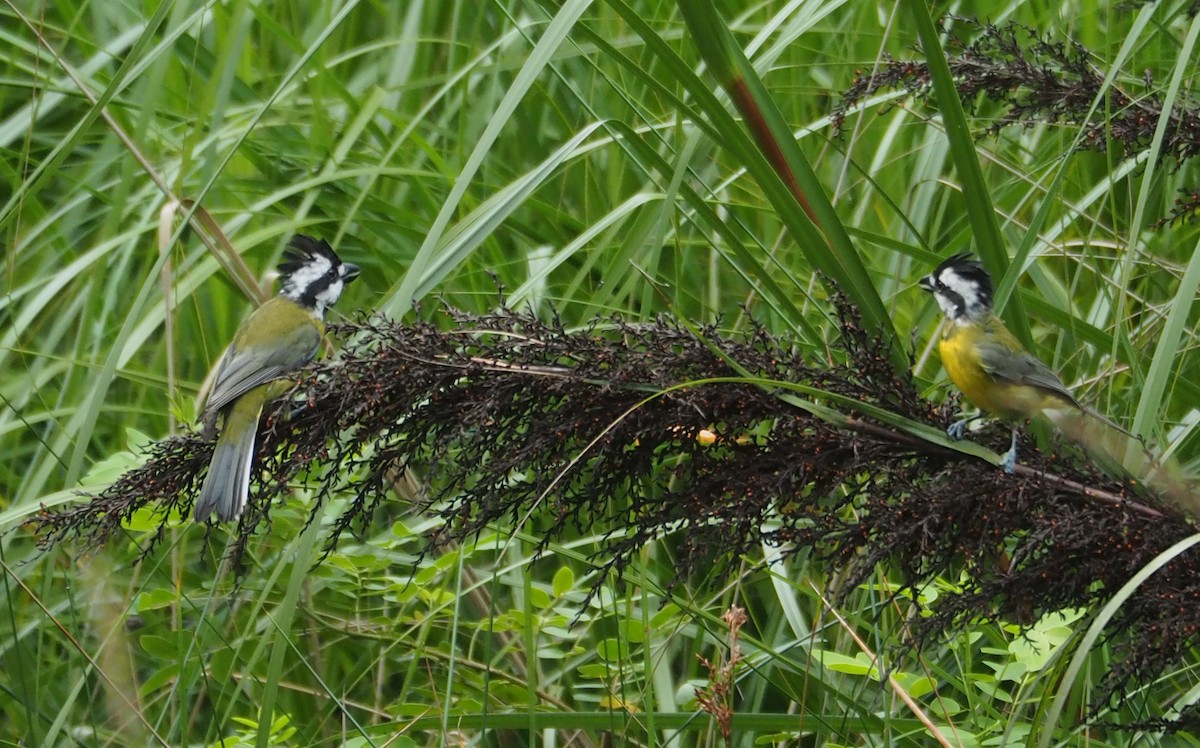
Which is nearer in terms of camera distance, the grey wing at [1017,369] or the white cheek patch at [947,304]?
the grey wing at [1017,369]

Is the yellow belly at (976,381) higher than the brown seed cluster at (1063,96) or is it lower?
lower

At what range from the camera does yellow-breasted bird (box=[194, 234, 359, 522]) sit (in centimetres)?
225

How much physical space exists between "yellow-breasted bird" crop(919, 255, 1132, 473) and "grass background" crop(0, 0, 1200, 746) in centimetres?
10

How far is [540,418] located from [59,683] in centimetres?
224

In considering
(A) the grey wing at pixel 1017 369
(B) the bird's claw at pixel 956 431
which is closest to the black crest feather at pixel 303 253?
(A) the grey wing at pixel 1017 369

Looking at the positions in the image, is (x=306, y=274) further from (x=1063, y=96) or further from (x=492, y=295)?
(x=1063, y=96)

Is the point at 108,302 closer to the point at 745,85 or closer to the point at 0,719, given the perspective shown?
the point at 0,719

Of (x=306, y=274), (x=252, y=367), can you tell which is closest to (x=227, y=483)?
(x=252, y=367)

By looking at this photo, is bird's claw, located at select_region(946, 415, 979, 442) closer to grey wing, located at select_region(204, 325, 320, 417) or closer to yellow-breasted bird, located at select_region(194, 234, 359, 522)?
yellow-breasted bird, located at select_region(194, 234, 359, 522)

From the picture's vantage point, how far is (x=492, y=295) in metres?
3.09

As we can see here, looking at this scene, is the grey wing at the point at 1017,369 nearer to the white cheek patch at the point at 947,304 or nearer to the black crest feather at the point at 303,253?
the white cheek patch at the point at 947,304

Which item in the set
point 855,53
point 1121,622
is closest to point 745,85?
point 1121,622

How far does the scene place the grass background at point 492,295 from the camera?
245cm

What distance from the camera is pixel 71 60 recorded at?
4.40 meters
